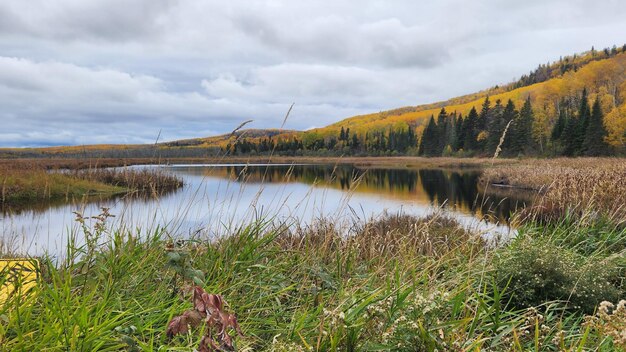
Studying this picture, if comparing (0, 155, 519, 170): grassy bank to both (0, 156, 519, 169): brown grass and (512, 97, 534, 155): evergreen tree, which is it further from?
(512, 97, 534, 155): evergreen tree

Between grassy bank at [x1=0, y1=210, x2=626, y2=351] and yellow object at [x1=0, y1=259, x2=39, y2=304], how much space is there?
0.10 metres

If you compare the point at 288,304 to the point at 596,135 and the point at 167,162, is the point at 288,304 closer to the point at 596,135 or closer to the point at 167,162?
the point at 167,162

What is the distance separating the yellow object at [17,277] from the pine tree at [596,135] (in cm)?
6272

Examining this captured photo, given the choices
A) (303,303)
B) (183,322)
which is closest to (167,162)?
(303,303)

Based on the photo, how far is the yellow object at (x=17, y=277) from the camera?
254 cm

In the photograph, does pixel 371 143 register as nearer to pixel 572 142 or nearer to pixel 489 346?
pixel 572 142

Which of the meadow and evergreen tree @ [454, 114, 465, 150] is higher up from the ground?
evergreen tree @ [454, 114, 465, 150]

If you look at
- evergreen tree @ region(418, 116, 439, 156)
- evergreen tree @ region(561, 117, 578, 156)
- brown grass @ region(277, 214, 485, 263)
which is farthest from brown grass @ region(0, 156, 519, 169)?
evergreen tree @ region(418, 116, 439, 156)

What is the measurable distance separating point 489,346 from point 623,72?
340 ft

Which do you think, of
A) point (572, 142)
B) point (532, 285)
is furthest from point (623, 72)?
point (532, 285)

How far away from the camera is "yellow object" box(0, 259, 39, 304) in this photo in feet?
8.32

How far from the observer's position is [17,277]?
99.5 inches

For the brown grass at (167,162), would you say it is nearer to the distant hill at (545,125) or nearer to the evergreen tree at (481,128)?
the distant hill at (545,125)

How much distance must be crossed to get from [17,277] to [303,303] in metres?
1.99
